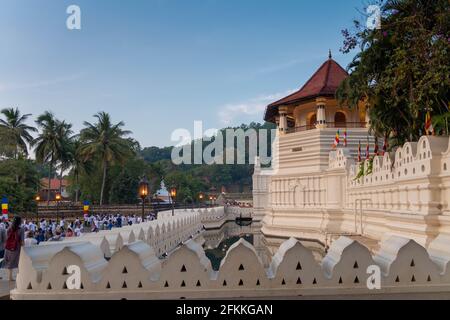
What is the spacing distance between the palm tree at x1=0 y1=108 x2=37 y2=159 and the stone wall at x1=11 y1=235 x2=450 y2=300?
5489 cm

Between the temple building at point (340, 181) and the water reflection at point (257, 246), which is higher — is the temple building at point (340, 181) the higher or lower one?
the higher one

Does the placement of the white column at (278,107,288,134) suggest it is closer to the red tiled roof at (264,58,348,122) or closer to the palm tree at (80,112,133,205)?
the red tiled roof at (264,58,348,122)

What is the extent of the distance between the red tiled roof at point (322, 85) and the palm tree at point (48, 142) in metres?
33.0

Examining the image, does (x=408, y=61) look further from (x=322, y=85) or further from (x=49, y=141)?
(x=49, y=141)

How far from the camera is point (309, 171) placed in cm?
2989

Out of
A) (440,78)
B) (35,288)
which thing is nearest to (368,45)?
(440,78)

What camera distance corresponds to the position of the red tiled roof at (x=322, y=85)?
31.2m

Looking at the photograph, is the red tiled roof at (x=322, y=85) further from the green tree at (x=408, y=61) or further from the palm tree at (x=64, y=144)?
the palm tree at (x=64, y=144)

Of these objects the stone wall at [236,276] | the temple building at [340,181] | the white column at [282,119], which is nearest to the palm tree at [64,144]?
the temple building at [340,181]

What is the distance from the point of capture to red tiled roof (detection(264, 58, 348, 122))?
31.2m

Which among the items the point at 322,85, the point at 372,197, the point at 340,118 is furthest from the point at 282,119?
the point at 372,197

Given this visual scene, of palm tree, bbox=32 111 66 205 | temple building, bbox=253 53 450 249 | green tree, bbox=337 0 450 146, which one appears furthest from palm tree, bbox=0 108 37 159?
green tree, bbox=337 0 450 146

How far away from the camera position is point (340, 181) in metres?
25.1

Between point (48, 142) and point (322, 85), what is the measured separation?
39.5 m
